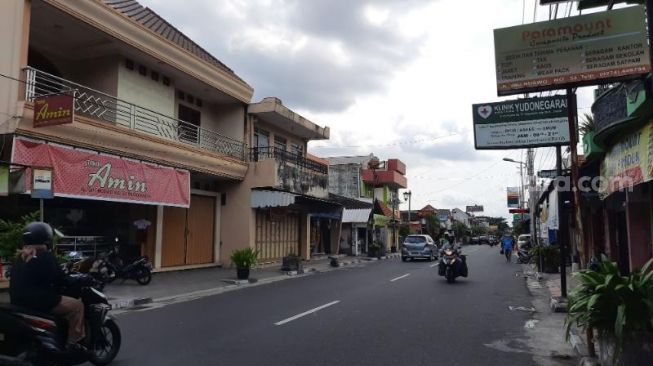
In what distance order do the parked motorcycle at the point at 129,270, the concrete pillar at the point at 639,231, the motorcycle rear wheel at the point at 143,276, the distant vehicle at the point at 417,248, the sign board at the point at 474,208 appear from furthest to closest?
the sign board at the point at 474,208 < the distant vehicle at the point at 417,248 < the motorcycle rear wheel at the point at 143,276 < the parked motorcycle at the point at 129,270 < the concrete pillar at the point at 639,231

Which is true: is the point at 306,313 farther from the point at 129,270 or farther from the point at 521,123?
the point at 129,270

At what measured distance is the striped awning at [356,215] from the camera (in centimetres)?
3725

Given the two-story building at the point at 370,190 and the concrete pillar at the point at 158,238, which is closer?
the concrete pillar at the point at 158,238

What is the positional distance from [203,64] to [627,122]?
51.8 feet

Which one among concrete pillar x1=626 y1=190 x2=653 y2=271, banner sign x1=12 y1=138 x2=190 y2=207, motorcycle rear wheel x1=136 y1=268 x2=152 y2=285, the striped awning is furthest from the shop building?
concrete pillar x1=626 y1=190 x2=653 y2=271

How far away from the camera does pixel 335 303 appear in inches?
485

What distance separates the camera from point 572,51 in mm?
10391

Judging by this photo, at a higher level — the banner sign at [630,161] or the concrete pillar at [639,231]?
the banner sign at [630,161]

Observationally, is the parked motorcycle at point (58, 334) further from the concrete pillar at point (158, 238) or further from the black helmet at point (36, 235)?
the concrete pillar at point (158, 238)

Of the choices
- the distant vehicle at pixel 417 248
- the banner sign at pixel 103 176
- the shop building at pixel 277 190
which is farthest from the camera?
the distant vehicle at pixel 417 248

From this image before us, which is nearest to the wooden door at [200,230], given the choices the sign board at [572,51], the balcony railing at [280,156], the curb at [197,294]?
the balcony railing at [280,156]

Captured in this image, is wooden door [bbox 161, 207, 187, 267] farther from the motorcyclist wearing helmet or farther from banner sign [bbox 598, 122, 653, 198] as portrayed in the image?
banner sign [bbox 598, 122, 653, 198]

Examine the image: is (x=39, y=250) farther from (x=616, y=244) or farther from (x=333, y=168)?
(x=333, y=168)

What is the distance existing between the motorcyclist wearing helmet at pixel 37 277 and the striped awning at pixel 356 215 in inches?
1233
